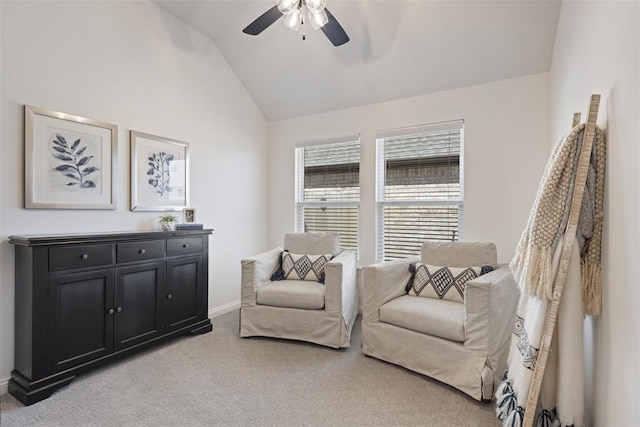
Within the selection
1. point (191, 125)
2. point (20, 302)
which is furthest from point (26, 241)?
point (191, 125)

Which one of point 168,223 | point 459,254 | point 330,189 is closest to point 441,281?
point 459,254

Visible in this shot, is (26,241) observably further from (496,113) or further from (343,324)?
(496,113)

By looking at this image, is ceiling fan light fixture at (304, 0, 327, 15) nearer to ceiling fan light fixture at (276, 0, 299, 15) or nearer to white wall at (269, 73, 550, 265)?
ceiling fan light fixture at (276, 0, 299, 15)

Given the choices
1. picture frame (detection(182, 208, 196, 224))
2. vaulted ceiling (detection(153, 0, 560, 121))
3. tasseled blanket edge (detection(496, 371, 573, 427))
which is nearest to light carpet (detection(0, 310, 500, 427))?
tasseled blanket edge (detection(496, 371, 573, 427))

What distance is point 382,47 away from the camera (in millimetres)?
3006

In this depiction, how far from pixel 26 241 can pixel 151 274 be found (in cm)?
86

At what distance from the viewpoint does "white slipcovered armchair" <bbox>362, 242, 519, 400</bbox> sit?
2010 millimetres

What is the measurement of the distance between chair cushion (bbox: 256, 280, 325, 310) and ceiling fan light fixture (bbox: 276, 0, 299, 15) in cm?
211

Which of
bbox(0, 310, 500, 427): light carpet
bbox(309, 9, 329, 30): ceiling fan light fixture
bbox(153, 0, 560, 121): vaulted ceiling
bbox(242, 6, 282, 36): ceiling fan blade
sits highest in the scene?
bbox(153, 0, 560, 121): vaulted ceiling

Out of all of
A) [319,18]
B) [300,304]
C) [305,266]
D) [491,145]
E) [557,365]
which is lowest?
[300,304]

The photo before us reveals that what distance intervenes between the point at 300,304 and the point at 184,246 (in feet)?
3.80

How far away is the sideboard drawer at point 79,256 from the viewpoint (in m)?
2.08

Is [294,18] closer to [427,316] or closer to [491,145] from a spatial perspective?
[491,145]

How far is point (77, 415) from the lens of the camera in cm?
184
